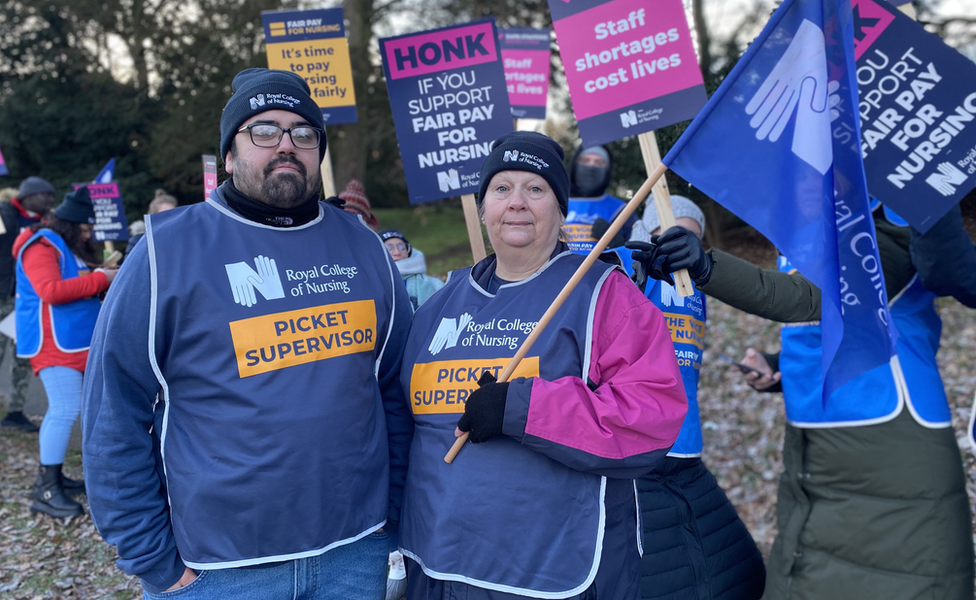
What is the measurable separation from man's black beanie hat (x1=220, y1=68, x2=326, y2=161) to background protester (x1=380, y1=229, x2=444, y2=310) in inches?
76.6

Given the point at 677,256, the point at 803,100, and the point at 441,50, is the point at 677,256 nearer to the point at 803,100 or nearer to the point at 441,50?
the point at 803,100

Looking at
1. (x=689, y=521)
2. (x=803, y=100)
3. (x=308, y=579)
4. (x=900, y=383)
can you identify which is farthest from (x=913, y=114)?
(x=308, y=579)

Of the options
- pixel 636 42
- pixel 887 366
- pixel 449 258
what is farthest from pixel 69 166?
pixel 887 366

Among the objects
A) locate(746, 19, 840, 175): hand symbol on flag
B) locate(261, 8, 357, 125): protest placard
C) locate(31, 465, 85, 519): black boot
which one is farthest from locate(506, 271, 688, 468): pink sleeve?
locate(31, 465, 85, 519): black boot

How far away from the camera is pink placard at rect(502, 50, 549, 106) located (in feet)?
24.5

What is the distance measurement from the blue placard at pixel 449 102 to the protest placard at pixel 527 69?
3454 mm

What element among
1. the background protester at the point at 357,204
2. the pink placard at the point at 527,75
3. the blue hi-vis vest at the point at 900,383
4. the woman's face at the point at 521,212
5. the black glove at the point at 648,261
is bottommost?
the blue hi-vis vest at the point at 900,383

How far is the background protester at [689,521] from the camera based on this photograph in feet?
9.58

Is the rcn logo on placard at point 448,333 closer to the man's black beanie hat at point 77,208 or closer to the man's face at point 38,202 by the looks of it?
the man's black beanie hat at point 77,208

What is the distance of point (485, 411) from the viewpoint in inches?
84.3

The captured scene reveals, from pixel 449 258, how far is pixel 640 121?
12.4 m

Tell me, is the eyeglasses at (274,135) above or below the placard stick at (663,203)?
above

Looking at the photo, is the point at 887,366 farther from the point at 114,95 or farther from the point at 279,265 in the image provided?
the point at 114,95

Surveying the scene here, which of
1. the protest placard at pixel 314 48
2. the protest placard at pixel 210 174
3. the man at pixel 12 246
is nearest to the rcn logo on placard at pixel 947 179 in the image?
the protest placard at pixel 210 174
